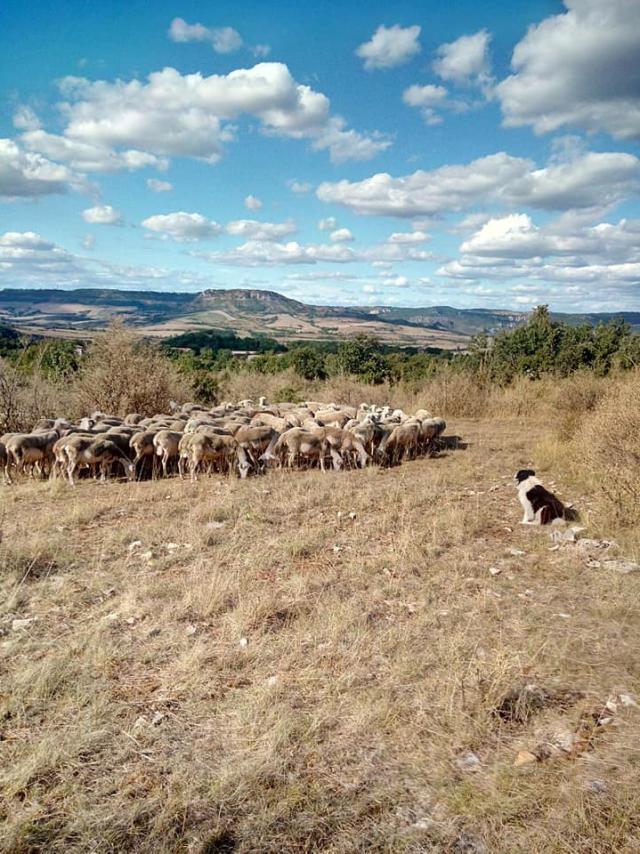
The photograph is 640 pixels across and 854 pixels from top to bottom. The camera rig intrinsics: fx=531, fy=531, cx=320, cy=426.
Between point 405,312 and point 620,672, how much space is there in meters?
179

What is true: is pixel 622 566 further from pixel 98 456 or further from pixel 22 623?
pixel 98 456

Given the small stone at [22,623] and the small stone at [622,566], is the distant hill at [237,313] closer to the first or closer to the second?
the small stone at [622,566]

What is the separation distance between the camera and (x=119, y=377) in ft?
50.2

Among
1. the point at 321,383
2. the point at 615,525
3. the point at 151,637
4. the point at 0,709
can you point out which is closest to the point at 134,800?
the point at 0,709

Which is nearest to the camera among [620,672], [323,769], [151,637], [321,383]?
[323,769]

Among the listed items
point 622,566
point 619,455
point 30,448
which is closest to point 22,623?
point 30,448

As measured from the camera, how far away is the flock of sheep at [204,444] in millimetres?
9828

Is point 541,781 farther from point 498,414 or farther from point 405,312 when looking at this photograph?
point 405,312

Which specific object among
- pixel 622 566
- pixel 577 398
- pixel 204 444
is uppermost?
pixel 577 398

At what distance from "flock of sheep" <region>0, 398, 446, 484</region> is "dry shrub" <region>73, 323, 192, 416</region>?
286 cm

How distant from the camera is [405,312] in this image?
177 m

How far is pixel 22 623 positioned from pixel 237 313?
159 meters

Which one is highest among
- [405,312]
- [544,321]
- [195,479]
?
[405,312]

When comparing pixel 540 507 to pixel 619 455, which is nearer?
pixel 540 507
